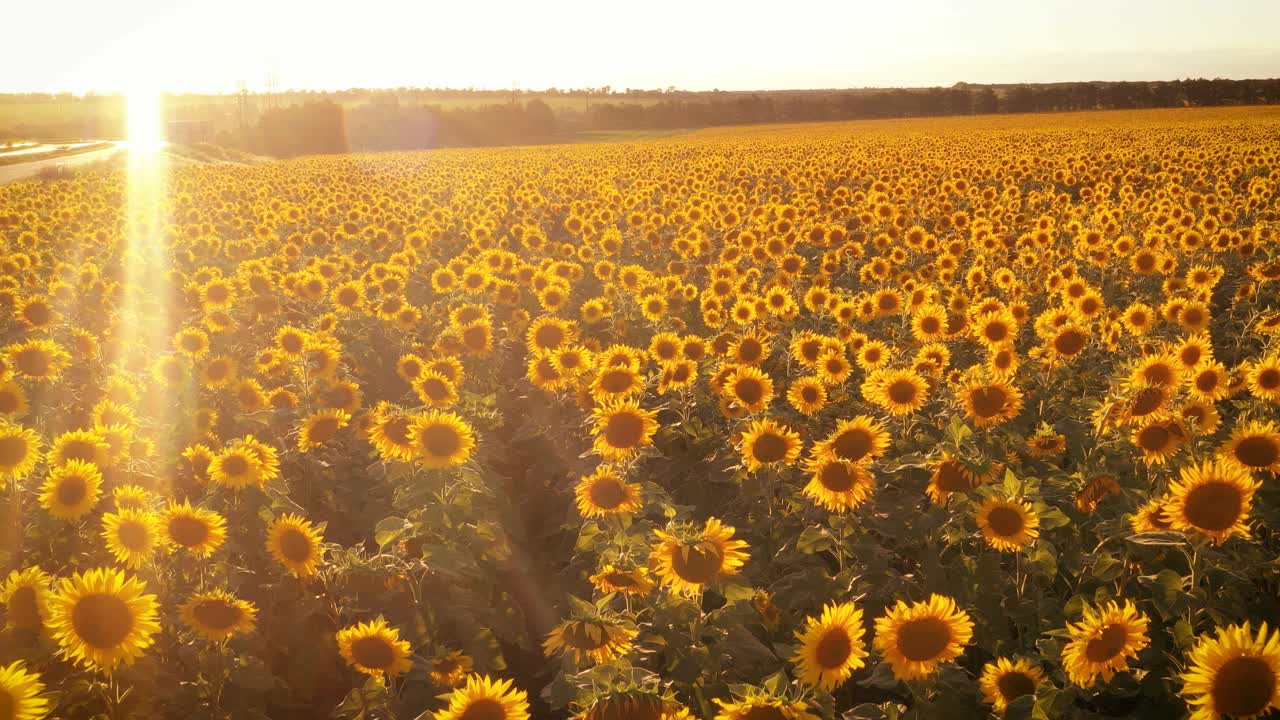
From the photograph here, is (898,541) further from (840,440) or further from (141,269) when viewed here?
(141,269)

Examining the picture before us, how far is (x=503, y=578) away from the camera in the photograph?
532cm

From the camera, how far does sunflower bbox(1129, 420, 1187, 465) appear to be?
12.3ft

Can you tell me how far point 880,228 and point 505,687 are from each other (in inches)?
492

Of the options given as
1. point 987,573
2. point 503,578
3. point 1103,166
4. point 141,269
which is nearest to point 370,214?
point 141,269

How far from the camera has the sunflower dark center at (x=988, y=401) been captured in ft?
15.5

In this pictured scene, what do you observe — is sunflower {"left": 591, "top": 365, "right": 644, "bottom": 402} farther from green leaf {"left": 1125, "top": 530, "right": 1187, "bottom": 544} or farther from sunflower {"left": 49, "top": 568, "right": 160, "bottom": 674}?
green leaf {"left": 1125, "top": 530, "right": 1187, "bottom": 544}

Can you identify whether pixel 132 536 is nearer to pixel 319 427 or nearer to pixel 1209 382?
pixel 319 427

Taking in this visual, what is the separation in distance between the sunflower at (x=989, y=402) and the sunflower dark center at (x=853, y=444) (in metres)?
1.26

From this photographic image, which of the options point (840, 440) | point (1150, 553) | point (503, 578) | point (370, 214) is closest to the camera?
point (1150, 553)

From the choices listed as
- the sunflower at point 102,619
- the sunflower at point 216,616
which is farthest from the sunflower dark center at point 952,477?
the sunflower at point 102,619

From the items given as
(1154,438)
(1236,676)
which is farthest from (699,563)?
(1154,438)

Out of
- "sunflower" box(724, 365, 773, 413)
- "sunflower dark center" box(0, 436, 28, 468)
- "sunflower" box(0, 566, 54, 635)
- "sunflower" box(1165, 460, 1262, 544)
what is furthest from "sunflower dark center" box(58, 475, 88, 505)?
"sunflower" box(1165, 460, 1262, 544)

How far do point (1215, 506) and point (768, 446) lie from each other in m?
1.95

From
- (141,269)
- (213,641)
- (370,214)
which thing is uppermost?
(370,214)
